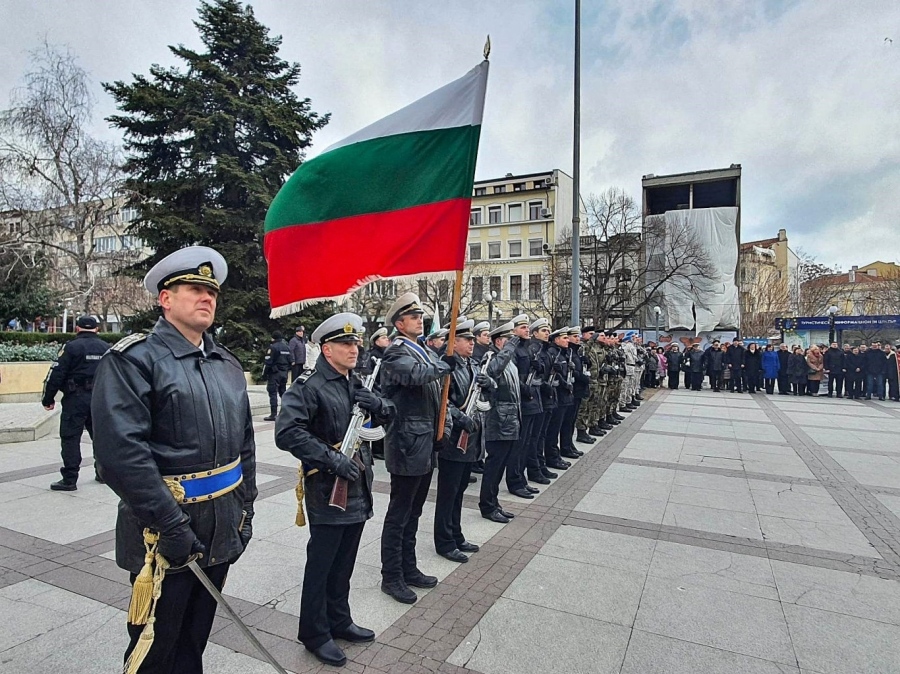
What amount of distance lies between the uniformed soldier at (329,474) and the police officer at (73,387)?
14.6 feet

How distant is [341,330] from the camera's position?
337 centimetres

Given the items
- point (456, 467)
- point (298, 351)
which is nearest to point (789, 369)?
point (298, 351)

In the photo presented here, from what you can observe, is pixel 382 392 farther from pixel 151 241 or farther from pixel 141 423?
pixel 151 241

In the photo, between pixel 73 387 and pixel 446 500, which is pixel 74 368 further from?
pixel 446 500

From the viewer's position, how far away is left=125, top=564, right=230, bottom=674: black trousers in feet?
7.51

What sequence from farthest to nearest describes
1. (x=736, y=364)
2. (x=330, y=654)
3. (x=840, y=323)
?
1. (x=840, y=323)
2. (x=736, y=364)
3. (x=330, y=654)

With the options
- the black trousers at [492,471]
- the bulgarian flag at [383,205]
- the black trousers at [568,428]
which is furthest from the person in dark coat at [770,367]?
the bulgarian flag at [383,205]

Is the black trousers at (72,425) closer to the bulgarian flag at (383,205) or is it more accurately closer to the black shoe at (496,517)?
the bulgarian flag at (383,205)

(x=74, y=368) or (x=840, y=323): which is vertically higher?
(x=840, y=323)

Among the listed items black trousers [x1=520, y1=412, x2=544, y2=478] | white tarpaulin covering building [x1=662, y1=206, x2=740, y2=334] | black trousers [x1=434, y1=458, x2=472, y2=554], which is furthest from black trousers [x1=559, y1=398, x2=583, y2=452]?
white tarpaulin covering building [x1=662, y1=206, x2=740, y2=334]

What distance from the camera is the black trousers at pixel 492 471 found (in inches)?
225

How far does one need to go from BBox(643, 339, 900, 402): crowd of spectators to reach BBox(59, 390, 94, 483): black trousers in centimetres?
2062

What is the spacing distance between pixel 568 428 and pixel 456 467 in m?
4.81

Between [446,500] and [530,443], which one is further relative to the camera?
[530,443]
